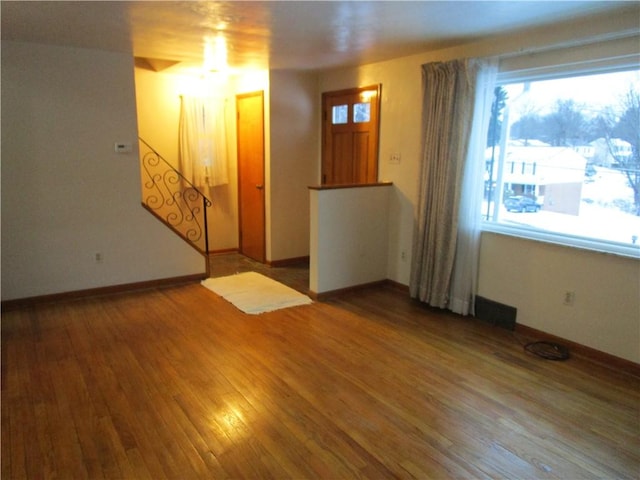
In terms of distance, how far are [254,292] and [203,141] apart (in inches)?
93.1

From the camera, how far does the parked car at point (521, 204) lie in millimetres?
3646

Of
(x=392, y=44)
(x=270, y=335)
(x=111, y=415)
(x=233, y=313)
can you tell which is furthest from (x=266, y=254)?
(x=111, y=415)

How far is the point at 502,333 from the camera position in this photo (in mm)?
3717

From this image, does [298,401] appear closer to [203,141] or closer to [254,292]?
[254,292]

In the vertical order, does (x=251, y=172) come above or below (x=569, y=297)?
above

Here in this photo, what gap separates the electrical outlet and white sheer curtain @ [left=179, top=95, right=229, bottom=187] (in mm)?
4401

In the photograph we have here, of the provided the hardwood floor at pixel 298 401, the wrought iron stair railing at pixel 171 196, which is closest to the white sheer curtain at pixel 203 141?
the wrought iron stair railing at pixel 171 196

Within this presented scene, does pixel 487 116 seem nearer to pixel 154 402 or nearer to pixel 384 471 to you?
pixel 384 471

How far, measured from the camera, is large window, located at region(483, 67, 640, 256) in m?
3.04

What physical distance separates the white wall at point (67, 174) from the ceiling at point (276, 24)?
27 centimetres

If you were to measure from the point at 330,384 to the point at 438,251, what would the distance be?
184cm

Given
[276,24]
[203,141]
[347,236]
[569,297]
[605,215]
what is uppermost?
[276,24]

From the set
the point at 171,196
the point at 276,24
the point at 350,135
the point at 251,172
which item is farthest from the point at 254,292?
the point at 276,24

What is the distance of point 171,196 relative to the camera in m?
5.86
